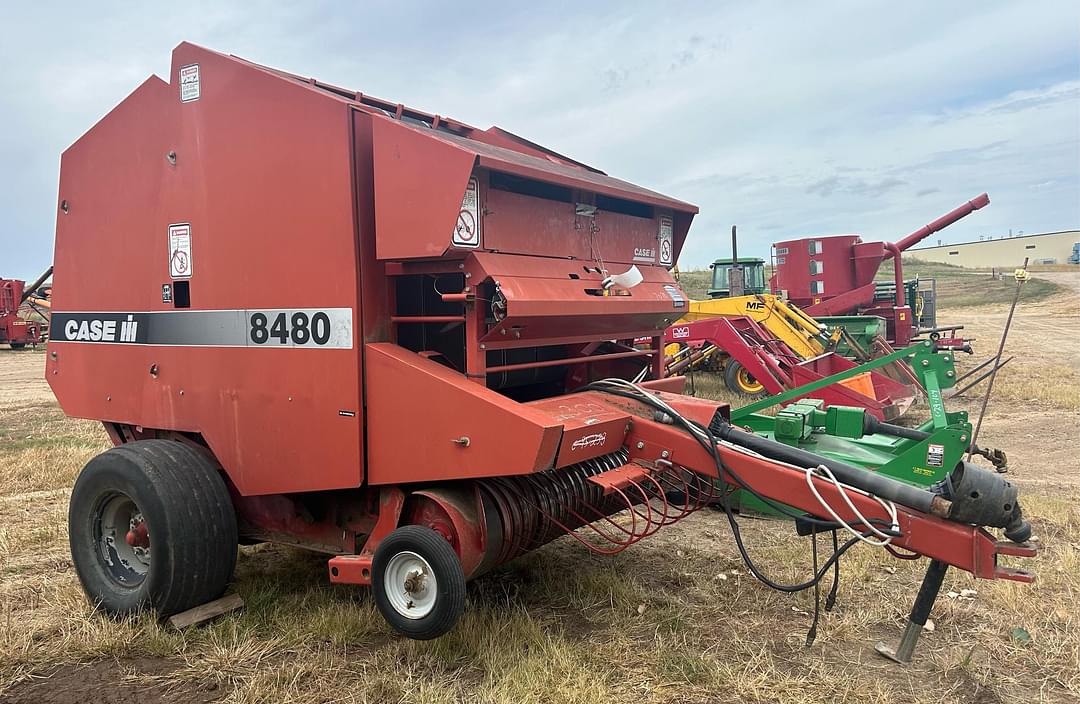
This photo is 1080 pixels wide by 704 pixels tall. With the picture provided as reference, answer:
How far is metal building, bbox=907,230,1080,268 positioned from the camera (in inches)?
2734

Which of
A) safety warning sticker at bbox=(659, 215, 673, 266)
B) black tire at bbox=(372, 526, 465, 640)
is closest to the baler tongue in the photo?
black tire at bbox=(372, 526, 465, 640)

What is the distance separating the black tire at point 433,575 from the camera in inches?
118

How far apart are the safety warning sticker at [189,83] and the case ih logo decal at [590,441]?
258 cm

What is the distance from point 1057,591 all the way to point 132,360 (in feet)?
16.8

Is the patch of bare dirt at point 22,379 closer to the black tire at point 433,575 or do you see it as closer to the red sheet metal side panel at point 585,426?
the black tire at point 433,575

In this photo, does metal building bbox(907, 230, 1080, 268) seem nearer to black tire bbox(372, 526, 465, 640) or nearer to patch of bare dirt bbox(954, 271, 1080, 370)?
patch of bare dirt bbox(954, 271, 1080, 370)

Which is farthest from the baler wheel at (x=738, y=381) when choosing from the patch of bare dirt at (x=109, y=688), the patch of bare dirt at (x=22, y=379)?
the patch of bare dirt at (x=22, y=379)

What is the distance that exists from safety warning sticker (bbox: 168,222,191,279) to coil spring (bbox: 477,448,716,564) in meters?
1.98

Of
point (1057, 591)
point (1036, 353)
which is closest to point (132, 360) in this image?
point (1057, 591)

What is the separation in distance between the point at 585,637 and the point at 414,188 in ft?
7.22

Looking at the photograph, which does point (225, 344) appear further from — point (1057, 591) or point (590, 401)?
point (1057, 591)

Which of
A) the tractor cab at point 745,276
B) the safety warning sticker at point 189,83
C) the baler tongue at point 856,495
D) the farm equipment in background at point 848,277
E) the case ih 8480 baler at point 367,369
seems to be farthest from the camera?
the tractor cab at point 745,276

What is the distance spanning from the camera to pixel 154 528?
11.7 ft

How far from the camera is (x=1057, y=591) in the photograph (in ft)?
12.9
